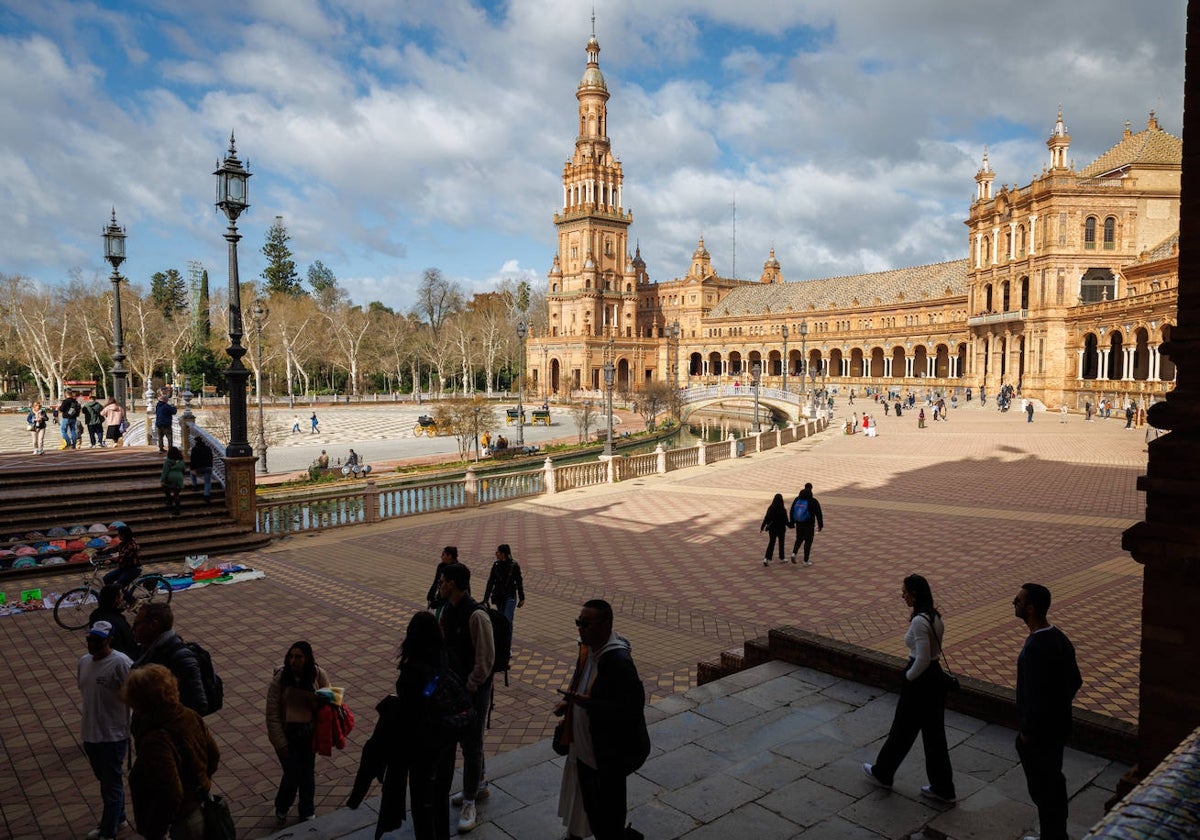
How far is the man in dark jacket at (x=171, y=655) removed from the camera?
5215mm

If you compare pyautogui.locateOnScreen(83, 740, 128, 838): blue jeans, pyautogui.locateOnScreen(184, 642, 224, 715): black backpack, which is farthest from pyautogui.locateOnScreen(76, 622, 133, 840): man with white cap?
pyautogui.locateOnScreen(184, 642, 224, 715): black backpack

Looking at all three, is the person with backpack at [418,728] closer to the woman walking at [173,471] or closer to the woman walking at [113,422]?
the woman walking at [173,471]

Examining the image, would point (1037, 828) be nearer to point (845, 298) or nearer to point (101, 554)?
point (101, 554)

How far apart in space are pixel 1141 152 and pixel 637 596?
66927 millimetres

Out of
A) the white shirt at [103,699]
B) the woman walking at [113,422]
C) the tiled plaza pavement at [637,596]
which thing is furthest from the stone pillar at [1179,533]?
the woman walking at [113,422]

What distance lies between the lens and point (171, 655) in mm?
5258

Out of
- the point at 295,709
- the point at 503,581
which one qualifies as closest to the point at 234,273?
the point at 503,581

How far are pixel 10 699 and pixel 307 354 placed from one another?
7621cm

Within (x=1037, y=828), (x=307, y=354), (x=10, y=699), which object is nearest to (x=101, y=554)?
(x=10, y=699)

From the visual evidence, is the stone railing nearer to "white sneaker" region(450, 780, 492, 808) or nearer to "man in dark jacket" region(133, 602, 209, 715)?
"man in dark jacket" region(133, 602, 209, 715)

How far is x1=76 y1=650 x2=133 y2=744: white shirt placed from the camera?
5273 millimetres

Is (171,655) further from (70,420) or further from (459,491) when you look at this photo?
(70,420)

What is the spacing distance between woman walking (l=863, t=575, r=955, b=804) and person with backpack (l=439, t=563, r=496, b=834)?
9.16 ft

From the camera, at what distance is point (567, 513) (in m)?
19.7
